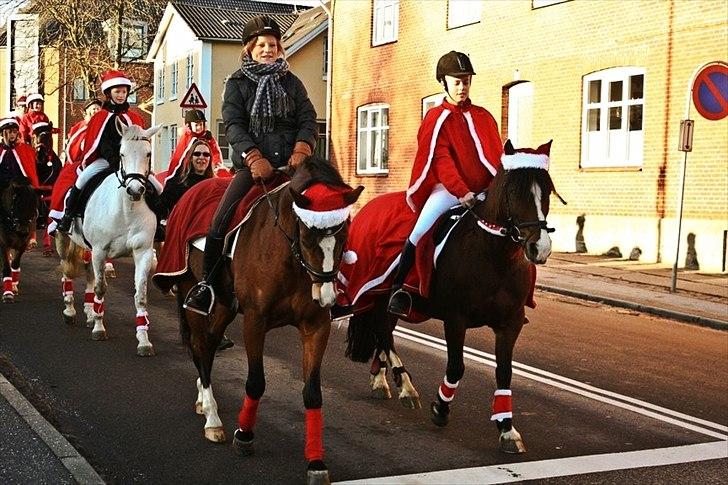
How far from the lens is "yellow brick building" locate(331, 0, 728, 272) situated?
1952 centimetres

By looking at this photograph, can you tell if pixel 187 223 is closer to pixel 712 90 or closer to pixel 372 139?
pixel 712 90

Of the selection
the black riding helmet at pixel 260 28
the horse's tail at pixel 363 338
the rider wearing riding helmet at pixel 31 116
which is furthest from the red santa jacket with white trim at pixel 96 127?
the rider wearing riding helmet at pixel 31 116

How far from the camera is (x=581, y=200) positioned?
22594 mm

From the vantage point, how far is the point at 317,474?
5.62m

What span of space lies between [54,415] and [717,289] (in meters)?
12.0

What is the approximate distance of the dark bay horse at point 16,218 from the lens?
46.7 feet

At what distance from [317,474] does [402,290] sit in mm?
2159

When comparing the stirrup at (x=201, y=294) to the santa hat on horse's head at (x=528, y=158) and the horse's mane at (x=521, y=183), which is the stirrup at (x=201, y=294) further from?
the santa hat on horse's head at (x=528, y=158)

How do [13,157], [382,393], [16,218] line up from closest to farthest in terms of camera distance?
[382,393]
[16,218]
[13,157]

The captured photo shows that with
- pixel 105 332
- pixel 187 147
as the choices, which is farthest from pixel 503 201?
pixel 187 147

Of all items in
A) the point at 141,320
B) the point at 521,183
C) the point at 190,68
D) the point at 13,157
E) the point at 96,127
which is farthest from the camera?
the point at 190,68

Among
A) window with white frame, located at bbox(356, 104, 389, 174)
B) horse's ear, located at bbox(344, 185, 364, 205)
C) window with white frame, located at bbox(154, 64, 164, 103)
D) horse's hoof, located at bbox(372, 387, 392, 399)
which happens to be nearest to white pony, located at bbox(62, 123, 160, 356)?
horse's hoof, located at bbox(372, 387, 392, 399)

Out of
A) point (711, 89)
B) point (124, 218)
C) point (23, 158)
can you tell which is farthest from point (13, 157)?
point (711, 89)

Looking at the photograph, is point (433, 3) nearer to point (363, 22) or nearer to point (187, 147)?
point (363, 22)
